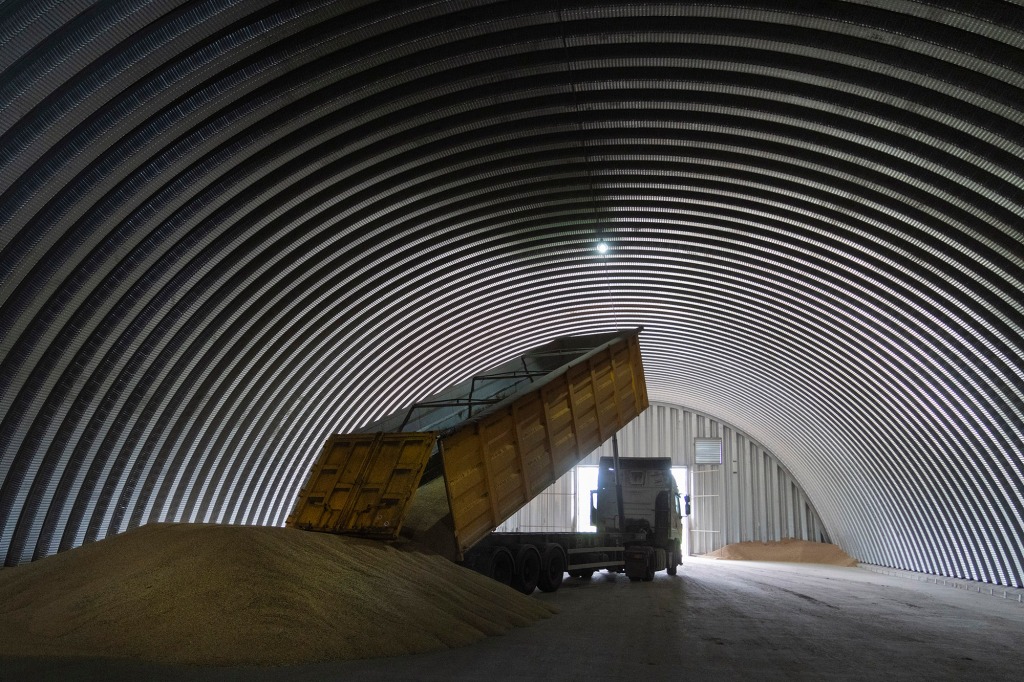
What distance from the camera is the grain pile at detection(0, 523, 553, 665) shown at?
21.7 feet

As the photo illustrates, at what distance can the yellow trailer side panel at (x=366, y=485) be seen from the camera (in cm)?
1060

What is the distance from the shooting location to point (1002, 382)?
14789 mm

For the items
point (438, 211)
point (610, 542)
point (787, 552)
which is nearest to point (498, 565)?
point (610, 542)

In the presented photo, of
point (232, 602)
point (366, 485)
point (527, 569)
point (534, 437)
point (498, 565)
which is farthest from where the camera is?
point (527, 569)

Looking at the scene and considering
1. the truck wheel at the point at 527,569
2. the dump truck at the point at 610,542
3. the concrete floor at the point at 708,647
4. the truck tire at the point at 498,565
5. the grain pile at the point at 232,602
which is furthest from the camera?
the truck wheel at the point at 527,569

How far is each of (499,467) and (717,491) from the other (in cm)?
2422

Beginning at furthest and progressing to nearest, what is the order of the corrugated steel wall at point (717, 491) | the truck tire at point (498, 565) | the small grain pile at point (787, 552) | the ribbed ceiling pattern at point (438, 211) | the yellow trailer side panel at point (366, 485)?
the corrugated steel wall at point (717, 491) → the small grain pile at point (787, 552) → the truck tire at point (498, 565) → the yellow trailer side panel at point (366, 485) → the ribbed ceiling pattern at point (438, 211)

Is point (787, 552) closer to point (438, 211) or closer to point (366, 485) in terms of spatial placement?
point (438, 211)

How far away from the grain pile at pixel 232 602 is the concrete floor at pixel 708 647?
315 mm

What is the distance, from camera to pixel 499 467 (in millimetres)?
12438

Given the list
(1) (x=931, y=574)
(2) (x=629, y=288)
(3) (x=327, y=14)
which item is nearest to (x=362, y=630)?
(3) (x=327, y=14)

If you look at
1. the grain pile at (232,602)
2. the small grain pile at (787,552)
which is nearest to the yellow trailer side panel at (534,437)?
the grain pile at (232,602)

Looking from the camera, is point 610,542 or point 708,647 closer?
point 708,647

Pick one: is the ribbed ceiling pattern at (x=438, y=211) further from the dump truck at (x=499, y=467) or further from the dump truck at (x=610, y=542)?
the dump truck at (x=610, y=542)
